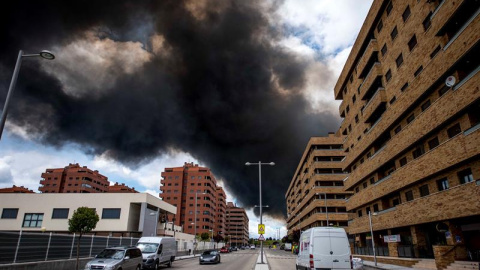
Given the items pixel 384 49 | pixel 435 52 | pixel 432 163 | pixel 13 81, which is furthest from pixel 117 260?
pixel 384 49

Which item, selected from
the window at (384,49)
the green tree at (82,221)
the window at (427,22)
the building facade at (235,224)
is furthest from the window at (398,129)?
the building facade at (235,224)

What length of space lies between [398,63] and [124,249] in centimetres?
2877

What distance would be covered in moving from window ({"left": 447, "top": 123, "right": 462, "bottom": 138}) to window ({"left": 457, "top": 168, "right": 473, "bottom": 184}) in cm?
275

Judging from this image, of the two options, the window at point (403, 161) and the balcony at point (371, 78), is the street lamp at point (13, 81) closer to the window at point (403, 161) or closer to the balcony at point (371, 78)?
the window at point (403, 161)

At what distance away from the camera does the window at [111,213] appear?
47.8 meters

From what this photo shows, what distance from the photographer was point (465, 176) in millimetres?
21219

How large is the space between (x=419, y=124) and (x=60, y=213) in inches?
2018

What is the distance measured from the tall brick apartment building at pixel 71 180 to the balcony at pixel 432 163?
117995 millimetres

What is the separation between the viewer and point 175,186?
126m

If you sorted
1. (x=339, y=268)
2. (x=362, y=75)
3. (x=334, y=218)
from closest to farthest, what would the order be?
(x=339, y=268) → (x=362, y=75) → (x=334, y=218)

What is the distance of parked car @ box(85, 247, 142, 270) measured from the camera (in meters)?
14.1

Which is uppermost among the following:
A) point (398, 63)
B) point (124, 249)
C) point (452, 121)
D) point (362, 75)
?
point (362, 75)

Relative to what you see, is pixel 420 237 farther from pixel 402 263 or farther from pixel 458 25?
pixel 458 25

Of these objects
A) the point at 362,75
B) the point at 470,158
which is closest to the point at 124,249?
the point at 470,158
